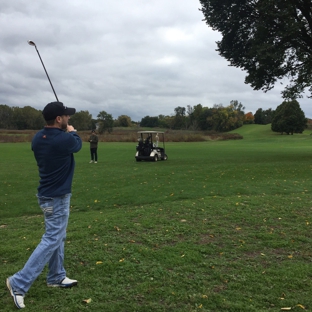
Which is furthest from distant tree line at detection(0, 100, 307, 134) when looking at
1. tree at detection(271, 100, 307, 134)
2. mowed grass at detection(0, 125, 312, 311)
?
mowed grass at detection(0, 125, 312, 311)

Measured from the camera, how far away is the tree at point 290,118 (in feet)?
291

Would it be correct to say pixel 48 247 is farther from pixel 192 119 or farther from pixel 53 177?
pixel 192 119

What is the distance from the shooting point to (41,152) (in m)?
3.69

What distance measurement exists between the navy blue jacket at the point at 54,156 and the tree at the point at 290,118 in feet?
303

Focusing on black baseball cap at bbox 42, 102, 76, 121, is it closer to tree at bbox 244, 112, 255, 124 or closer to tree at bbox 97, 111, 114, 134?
tree at bbox 97, 111, 114, 134

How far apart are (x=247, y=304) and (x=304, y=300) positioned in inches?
26.3

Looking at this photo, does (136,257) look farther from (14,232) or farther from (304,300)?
(14,232)

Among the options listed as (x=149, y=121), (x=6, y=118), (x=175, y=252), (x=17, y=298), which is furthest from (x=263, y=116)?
(x=17, y=298)

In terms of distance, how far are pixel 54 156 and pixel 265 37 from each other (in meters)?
20.0

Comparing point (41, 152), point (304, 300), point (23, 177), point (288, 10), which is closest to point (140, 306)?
point (304, 300)

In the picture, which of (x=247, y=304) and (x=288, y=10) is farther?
(x=288, y=10)

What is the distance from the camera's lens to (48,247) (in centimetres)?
368

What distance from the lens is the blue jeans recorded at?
11.6 feet

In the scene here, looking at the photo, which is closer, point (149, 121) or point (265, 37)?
point (265, 37)
